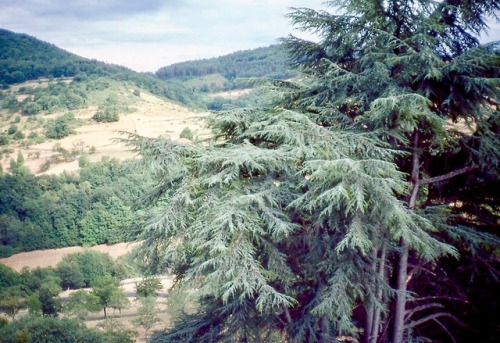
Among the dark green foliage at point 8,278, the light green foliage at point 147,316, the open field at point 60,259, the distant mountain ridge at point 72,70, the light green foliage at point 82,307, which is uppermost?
the distant mountain ridge at point 72,70

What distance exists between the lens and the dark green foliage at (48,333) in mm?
18688

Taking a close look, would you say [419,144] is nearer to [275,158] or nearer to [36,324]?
[275,158]

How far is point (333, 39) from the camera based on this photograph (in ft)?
24.8

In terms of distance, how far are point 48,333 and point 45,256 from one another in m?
43.7

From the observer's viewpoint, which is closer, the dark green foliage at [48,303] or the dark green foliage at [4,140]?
the dark green foliage at [48,303]

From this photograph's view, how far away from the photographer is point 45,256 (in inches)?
2205

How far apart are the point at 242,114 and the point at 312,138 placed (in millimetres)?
2335

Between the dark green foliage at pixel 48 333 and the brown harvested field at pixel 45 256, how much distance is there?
33741mm

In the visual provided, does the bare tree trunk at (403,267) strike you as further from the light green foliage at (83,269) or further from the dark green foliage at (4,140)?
the dark green foliage at (4,140)

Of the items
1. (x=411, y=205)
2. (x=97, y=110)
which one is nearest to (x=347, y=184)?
(x=411, y=205)

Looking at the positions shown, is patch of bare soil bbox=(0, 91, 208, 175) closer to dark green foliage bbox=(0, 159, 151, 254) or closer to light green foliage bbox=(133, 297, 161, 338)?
dark green foliage bbox=(0, 159, 151, 254)

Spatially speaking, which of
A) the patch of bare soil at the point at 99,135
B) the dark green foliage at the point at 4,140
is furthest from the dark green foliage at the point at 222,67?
the dark green foliage at the point at 4,140

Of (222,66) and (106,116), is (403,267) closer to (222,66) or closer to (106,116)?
(106,116)

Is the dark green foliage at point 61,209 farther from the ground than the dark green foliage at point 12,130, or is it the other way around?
the dark green foliage at point 12,130
